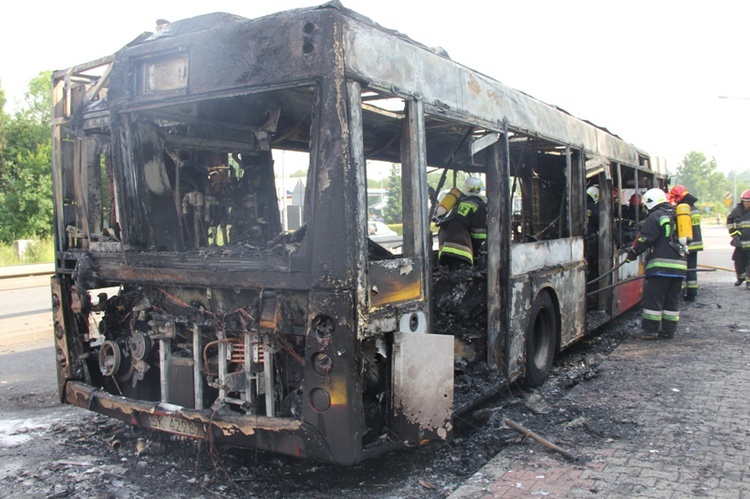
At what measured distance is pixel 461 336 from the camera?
207 inches

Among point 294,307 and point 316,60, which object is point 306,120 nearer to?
point 316,60

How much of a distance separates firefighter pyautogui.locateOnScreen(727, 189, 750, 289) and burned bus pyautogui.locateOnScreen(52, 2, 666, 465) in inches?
358

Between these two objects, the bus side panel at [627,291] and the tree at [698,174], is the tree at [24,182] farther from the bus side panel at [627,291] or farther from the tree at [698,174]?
the tree at [698,174]

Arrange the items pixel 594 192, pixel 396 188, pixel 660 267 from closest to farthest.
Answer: pixel 396 188, pixel 660 267, pixel 594 192

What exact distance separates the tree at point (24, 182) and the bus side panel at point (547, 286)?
77.5ft

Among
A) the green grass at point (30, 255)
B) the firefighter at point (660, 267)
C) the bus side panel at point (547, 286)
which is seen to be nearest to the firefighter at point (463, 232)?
the bus side panel at point (547, 286)

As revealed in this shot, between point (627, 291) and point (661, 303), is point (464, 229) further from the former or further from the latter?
point (627, 291)

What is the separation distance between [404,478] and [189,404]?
4.63 feet

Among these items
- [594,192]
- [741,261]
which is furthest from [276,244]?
[741,261]

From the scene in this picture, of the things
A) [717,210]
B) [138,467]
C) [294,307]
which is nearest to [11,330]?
[138,467]

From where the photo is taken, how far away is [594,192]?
8.25m

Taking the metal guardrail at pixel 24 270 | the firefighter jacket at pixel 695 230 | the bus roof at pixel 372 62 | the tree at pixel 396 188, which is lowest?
the metal guardrail at pixel 24 270

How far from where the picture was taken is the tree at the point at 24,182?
25156 millimetres

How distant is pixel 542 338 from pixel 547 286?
55 centimetres
